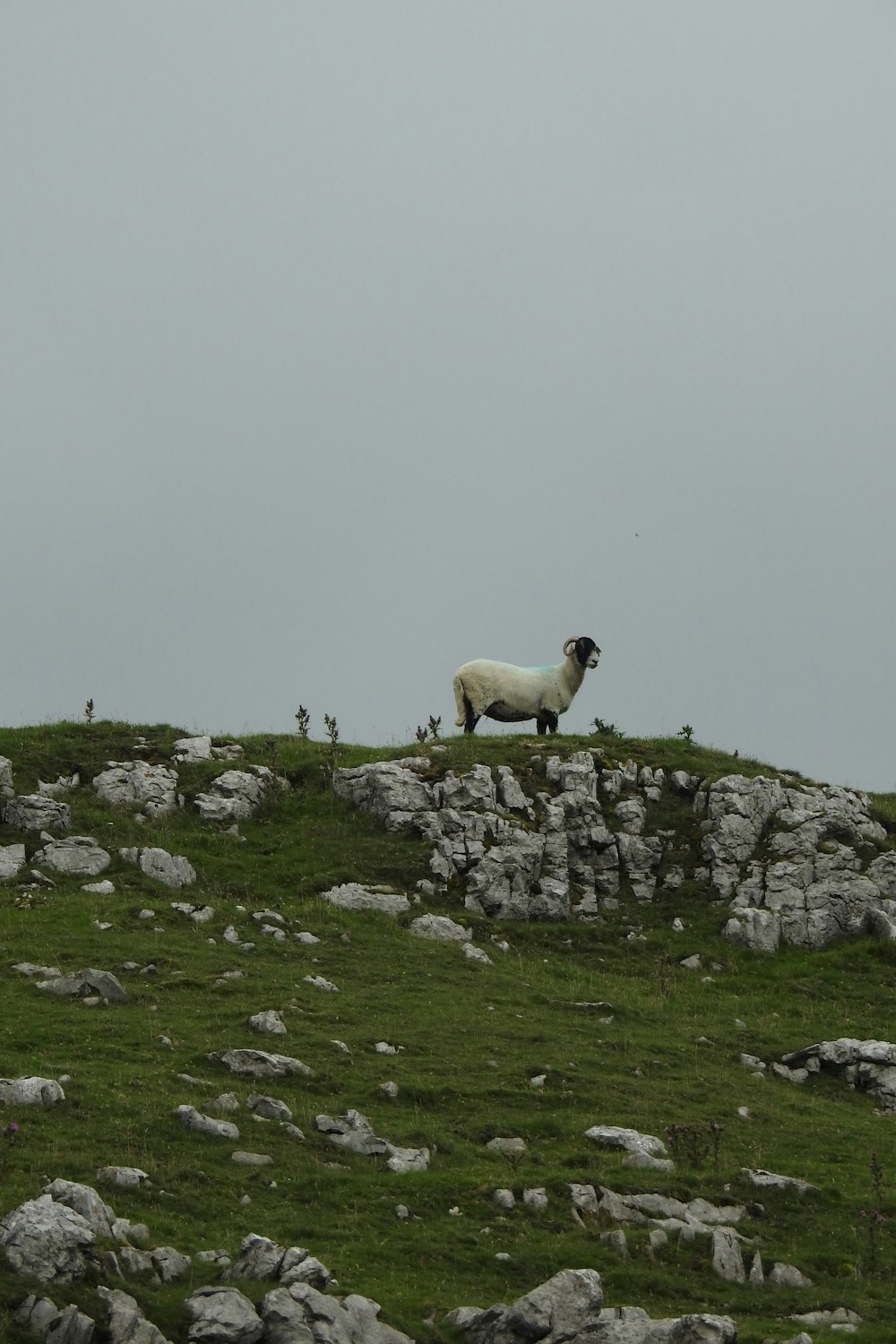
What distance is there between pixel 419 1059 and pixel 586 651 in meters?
20.7

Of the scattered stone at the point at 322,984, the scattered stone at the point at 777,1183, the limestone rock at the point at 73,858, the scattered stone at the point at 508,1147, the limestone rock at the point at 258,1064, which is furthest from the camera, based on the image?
the limestone rock at the point at 73,858

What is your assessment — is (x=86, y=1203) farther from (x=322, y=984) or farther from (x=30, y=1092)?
(x=322, y=984)

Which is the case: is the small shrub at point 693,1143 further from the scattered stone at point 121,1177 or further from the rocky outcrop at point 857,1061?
the scattered stone at point 121,1177

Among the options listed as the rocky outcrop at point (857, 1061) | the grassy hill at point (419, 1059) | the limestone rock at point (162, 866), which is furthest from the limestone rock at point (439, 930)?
the rocky outcrop at point (857, 1061)

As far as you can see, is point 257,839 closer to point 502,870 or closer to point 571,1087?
point 502,870

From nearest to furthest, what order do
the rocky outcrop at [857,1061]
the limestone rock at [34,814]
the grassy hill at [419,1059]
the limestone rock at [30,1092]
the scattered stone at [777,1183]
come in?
the grassy hill at [419,1059] < the limestone rock at [30,1092] < the scattered stone at [777,1183] < the rocky outcrop at [857,1061] < the limestone rock at [34,814]

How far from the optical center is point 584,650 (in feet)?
147

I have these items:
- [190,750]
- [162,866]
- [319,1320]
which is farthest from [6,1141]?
[190,750]

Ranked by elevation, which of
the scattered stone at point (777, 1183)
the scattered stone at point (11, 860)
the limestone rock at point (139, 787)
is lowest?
the scattered stone at point (777, 1183)

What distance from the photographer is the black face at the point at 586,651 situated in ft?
147

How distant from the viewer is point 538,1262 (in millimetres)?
18609

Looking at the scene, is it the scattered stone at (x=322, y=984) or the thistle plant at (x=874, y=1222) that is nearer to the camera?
the thistle plant at (x=874, y=1222)

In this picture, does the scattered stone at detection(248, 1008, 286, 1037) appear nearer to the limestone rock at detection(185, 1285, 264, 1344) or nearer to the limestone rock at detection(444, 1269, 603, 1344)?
the limestone rock at detection(444, 1269, 603, 1344)

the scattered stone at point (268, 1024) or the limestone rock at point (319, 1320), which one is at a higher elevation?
the scattered stone at point (268, 1024)
